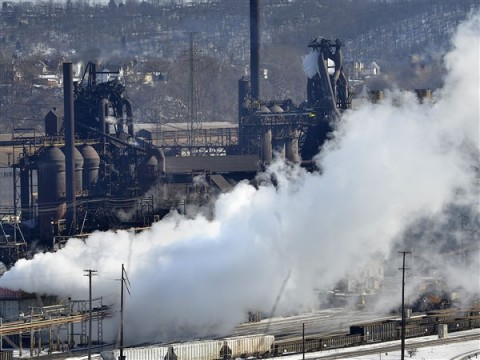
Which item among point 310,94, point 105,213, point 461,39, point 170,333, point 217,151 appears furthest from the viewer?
point 217,151

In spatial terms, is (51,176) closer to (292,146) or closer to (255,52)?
(292,146)

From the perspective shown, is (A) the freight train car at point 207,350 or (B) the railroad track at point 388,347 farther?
(B) the railroad track at point 388,347

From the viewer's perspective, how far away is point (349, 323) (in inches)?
3366

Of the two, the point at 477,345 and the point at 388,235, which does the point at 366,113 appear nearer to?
the point at 388,235

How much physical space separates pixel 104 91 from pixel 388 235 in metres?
40.1

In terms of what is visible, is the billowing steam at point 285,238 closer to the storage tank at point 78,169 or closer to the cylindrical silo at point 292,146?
the storage tank at point 78,169

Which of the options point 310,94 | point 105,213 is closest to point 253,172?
point 310,94

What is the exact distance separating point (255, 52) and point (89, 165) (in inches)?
1672

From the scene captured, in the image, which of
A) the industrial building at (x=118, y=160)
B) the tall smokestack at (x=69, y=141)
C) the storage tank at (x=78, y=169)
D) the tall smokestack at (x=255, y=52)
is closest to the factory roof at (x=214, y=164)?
the industrial building at (x=118, y=160)

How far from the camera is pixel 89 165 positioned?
112875 millimetres

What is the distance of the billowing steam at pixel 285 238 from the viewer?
7669 centimetres

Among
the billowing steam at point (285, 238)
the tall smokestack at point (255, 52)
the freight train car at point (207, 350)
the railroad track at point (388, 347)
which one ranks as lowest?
the railroad track at point (388, 347)

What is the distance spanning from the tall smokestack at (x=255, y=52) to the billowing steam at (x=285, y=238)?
5970 cm

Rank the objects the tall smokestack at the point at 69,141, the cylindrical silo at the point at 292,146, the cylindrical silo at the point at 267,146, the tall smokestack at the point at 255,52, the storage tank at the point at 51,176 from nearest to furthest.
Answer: the tall smokestack at the point at 69,141 < the storage tank at the point at 51,176 < the cylindrical silo at the point at 292,146 < the cylindrical silo at the point at 267,146 < the tall smokestack at the point at 255,52
